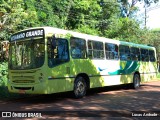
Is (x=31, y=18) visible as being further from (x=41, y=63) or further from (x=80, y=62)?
(x=41, y=63)

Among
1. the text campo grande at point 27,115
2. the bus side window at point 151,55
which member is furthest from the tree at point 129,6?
the text campo grande at point 27,115

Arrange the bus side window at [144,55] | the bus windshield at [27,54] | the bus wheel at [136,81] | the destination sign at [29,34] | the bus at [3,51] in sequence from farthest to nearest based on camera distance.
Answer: the bus side window at [144,55], the bus at [3,51], the bus wheel at [136,81], the destination sign at [29,34], the bus windshield at [27,54]

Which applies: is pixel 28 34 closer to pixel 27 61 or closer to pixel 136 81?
pixel 27 61

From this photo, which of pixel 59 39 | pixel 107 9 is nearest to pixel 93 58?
pixel 59 39

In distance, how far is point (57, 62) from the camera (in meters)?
11.6

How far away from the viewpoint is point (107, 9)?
35125 millimetres

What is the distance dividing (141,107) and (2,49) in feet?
39.7

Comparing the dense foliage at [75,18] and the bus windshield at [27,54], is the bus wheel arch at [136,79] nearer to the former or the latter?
the dense foliage at [75,18]

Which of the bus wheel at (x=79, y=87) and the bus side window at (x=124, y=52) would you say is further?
the bus side window at (x=124, y=52)

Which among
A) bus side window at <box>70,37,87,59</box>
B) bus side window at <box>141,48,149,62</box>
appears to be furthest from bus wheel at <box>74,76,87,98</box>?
bus side window at <box>141,48,149,62</box>

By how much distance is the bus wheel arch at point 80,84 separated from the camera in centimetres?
1272

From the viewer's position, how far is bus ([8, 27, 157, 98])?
1115cm

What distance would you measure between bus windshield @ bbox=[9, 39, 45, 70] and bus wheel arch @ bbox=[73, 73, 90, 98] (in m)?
2.28

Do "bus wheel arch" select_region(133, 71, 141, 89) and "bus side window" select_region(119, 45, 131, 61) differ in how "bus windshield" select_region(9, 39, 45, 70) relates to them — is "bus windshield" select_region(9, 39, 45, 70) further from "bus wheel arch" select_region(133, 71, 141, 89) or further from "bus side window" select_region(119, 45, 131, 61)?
"bus wheel arch" select_region(133, 71, 141, 89)
